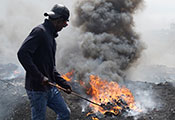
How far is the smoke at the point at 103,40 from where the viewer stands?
1048 cm

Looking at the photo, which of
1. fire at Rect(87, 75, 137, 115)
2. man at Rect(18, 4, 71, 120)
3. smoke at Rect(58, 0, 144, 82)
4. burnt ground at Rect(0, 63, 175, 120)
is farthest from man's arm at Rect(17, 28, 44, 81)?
smoke at Rect(58, 0, 144, 82)

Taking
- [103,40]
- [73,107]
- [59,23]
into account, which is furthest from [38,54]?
[103,40]

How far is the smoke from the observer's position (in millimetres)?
10484

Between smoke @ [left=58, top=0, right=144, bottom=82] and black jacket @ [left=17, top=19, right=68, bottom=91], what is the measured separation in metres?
6.47

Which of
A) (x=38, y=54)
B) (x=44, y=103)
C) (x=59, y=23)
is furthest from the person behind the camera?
(x=59, y=23)

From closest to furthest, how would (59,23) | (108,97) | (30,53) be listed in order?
(30,53)
(59,23)
(108,97)

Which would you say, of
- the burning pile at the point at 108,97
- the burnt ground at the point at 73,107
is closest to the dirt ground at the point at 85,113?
the burnt ground at the point at 73,107

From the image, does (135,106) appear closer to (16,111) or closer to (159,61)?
(16,111)

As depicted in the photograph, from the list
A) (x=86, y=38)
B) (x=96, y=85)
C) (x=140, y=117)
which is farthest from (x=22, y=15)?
(x=140, y=117)

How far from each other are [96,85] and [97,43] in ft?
10.4

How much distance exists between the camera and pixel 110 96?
7.69 metres

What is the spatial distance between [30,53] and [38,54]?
0.18 meters

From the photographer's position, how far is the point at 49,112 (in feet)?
21.1

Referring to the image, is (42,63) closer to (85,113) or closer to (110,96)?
(85,113)
